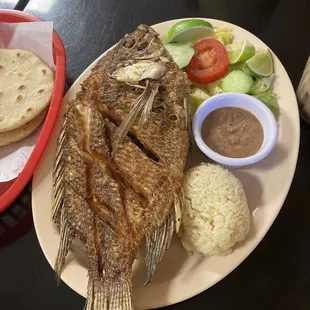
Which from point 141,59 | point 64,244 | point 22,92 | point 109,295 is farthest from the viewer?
point 22,92

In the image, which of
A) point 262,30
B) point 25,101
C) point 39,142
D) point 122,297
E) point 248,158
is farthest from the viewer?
point 262,30

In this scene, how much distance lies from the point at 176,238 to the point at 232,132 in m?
0.44

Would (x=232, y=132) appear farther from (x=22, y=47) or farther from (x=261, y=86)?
(x=22, y=47)

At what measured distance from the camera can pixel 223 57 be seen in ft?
6.61

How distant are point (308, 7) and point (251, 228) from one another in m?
1.21

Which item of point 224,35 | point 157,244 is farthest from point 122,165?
point 224,35

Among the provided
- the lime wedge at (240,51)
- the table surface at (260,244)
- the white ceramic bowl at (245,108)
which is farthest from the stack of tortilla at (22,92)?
the lime wedge at (240,51)

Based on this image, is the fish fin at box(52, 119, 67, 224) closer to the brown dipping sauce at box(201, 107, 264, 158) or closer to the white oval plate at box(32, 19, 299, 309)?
the white oval plate at box(32, 19, 299, 309)

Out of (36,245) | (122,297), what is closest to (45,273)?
(36,245)

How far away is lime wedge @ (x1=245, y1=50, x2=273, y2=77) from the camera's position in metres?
1.99

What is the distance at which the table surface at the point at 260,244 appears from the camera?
6.01ft

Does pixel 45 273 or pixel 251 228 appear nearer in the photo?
pixel 251 228

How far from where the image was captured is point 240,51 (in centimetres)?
203

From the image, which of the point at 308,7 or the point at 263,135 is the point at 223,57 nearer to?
the point at 263,135
